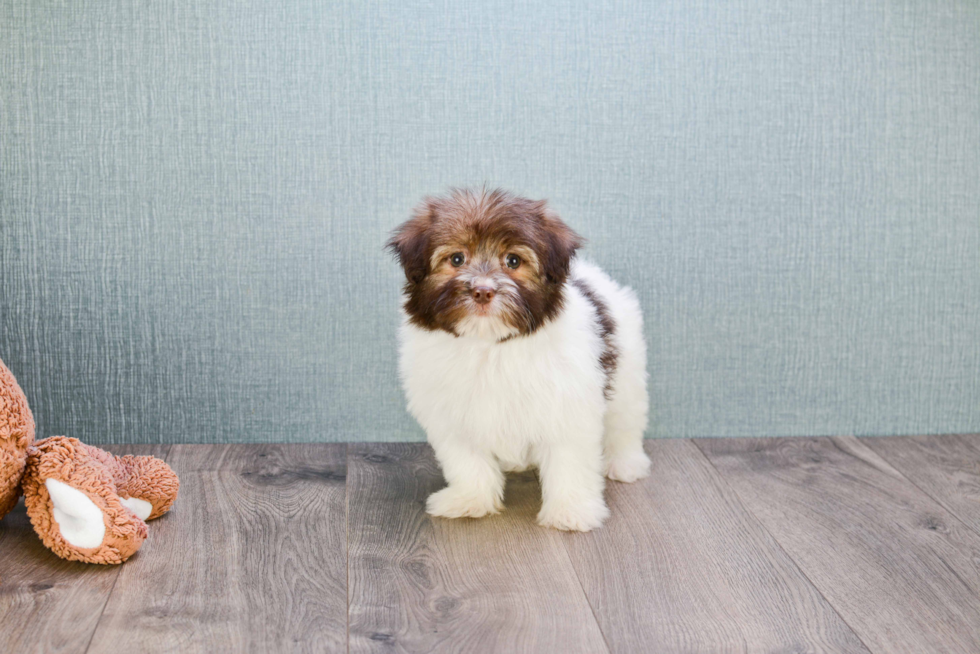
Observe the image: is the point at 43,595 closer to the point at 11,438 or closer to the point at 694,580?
the point at 11,438

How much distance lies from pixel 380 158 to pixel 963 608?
5.71 feet

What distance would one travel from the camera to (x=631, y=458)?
8.03 feet

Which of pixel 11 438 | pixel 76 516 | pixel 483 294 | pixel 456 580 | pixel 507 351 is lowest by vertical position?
pixel 456 580

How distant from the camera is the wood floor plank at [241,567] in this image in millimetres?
1619

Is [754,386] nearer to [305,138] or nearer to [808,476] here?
[808,476]

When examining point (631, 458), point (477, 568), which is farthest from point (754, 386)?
point (477, 568)

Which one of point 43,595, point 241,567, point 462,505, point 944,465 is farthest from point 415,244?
point 944,465

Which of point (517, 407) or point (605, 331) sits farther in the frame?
point (605, 331)

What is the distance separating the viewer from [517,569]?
6.23 feet

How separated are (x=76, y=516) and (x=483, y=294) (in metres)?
0.93

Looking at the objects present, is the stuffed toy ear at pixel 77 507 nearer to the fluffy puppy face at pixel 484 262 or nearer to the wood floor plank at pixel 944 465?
the fluffy puppy face at pixel 484 262

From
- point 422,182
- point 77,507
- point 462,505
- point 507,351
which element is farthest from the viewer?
point 422,182

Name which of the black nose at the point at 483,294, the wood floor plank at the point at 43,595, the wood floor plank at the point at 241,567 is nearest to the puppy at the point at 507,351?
the black nose at the point at 483,294

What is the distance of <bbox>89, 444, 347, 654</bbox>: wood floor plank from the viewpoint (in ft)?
5.31
